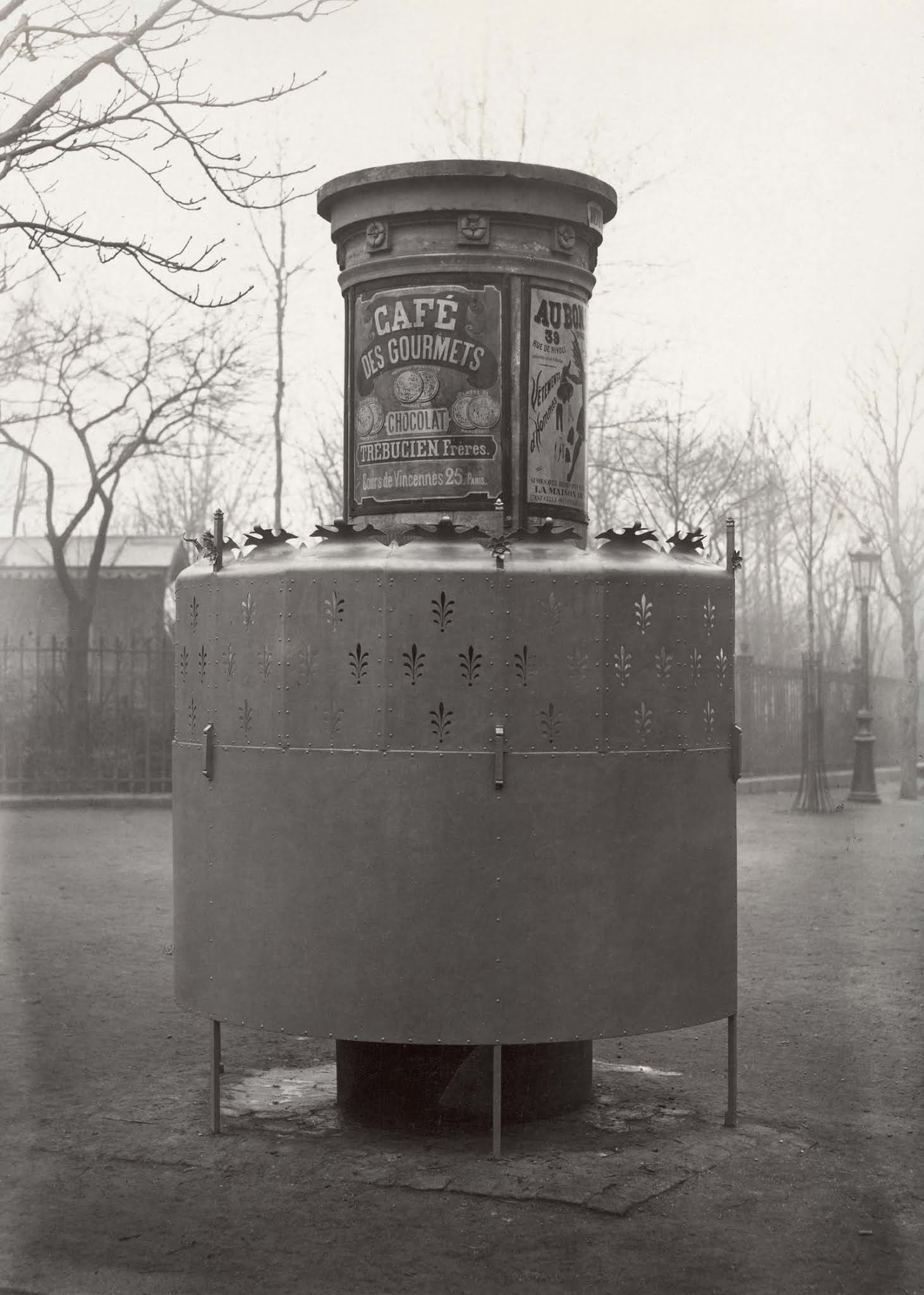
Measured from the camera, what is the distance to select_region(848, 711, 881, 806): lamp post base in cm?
2430

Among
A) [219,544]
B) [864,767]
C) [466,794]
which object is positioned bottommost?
[864,767]

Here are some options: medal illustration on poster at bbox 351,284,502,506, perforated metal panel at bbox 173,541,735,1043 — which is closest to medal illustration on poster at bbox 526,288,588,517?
medal illustration on poster at bbox 351,284,502,506

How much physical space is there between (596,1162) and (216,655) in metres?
2.40

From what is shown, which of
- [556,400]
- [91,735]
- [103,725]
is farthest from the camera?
[103,725]

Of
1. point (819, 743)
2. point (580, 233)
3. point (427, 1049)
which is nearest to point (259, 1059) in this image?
point (427, 1049)

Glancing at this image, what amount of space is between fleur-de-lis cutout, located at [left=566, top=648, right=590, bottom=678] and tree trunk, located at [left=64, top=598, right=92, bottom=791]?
17.3 metres

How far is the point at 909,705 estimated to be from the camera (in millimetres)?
27797

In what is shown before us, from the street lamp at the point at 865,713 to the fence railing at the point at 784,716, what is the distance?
134cm

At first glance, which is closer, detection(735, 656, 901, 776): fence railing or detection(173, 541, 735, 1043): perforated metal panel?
detection(173, 541, 735, 1043): perforated metal panel

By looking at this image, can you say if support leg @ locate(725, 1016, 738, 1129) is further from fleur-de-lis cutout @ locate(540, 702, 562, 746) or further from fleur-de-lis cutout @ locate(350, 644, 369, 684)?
fleur-de-lis cutout @ locate(350, 644, 369, 684)

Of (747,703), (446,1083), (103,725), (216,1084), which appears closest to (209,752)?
(216,1084)

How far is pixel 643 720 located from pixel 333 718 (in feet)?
3.79

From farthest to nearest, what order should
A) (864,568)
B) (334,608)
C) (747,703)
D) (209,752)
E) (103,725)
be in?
(747,703)
(864,568)
(103,725)
(209,752)
(334,608)

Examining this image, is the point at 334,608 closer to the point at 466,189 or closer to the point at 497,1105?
the point at 466,189
